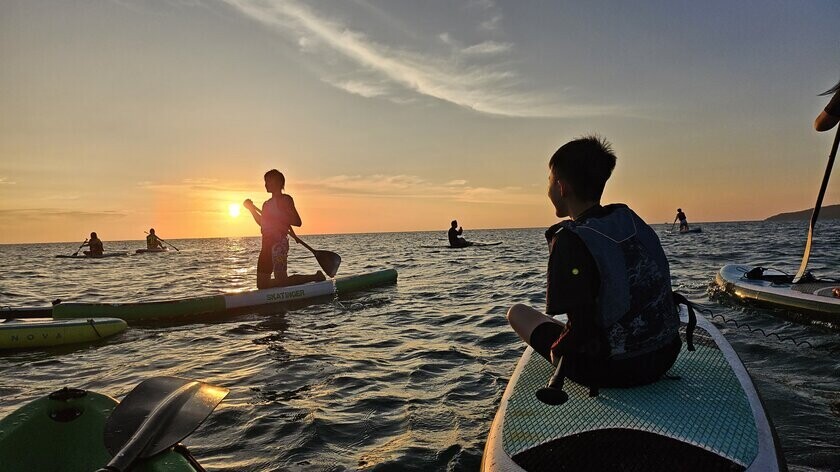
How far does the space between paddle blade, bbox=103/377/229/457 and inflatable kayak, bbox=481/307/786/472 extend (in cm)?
143

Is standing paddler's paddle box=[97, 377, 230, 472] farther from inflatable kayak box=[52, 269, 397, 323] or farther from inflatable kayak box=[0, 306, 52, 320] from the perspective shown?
inflatable kayak box=[0, 306, 52, 320]

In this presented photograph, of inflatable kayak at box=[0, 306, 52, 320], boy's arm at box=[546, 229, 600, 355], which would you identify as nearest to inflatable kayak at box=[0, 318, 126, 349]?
inflatable kayak at box=[0, 306, 52, 320]

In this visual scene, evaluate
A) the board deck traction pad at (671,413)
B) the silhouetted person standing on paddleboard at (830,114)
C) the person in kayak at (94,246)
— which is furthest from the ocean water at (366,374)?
the person in kayak at (94,246)

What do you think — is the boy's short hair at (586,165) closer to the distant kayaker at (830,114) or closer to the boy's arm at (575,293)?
the boy's arm at (575,293)

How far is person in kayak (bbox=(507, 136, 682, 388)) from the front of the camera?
254 cm

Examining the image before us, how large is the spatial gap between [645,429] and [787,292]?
22.6ft

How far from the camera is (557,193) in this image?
2924mm

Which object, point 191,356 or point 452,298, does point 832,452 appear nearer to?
point 191,356

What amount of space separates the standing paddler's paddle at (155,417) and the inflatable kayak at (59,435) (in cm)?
9

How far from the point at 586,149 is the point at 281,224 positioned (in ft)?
24.9

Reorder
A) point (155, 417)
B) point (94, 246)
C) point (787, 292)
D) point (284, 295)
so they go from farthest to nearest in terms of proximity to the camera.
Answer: point (94, 246) → point (284, 295) → point (787, 292) → point (155, 417)

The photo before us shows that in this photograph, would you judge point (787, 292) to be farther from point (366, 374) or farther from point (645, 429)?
point (645, 429)

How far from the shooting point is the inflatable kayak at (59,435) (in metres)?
2.27

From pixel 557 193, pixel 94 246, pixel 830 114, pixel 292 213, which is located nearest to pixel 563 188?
pixel 557 193
